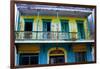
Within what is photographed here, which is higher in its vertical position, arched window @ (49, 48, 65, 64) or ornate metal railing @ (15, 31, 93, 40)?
ornate metal railing @ (15, 31, 93, 40)

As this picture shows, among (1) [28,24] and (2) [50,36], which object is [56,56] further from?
(1) [28,24]

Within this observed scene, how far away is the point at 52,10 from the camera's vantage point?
1741 mm

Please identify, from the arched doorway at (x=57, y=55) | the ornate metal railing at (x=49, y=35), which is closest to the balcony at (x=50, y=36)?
the ornate metal railing at (x=49, y=35)

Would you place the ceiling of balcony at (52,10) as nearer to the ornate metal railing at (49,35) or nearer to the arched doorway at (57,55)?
the ornate metal railing at (49,35)

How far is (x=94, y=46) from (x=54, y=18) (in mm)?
534

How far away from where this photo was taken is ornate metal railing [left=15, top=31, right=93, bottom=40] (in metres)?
1.66

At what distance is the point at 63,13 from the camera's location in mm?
1767

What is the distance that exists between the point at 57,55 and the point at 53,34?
0.22 meters

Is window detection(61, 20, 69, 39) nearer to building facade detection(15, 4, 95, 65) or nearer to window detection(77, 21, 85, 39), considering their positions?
building facade detection(15, 4, 95, 65)

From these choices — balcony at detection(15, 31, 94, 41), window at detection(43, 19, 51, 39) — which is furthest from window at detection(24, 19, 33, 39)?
window at detection(43, 19, 51, 39)

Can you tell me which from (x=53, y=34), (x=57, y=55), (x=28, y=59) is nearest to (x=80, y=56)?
(x=57, y=55)

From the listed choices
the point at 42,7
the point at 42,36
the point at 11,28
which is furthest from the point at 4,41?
the point at 42,7

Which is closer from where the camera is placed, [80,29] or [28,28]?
[28,28]

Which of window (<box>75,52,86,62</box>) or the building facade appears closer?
the building facade
